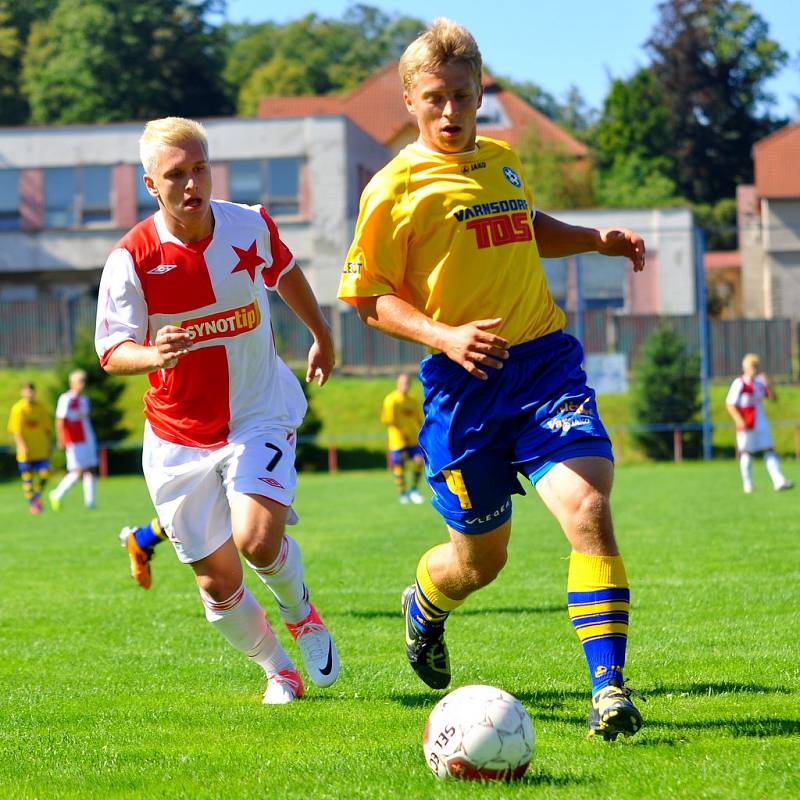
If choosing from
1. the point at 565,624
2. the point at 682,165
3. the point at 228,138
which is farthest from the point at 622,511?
the point at 682,165

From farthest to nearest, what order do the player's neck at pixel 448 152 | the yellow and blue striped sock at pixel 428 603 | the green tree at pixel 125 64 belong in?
the green tree at pixel 125 64, the yellow and blue striped sock at pixel 428 603, the player's neck at pixel 448 152

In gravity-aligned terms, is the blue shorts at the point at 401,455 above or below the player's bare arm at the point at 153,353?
below

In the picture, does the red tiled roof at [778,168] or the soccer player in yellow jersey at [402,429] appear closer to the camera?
the soccer player in yellow jersey at [402,429]

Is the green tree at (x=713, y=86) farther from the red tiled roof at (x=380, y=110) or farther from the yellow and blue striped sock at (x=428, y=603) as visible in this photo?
the yellow and blue striped sock at (x=428, y=603)

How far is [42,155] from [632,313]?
1982cm

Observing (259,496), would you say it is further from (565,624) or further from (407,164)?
(565,624)

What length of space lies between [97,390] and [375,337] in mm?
8367

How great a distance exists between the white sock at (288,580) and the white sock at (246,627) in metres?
0.12

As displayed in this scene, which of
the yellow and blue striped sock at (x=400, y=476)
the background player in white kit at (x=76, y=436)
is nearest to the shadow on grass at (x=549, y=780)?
the yellow and blue striped sock at (x=400, y=476)

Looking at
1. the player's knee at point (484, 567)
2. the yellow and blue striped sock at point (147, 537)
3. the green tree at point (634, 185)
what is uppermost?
the green tree at point (634, 185)

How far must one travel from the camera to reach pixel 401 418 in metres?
23.1

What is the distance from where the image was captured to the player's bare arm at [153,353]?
5.14 metres

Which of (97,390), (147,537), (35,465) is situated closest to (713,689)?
(147,537)

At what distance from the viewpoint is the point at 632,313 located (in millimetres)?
37312
